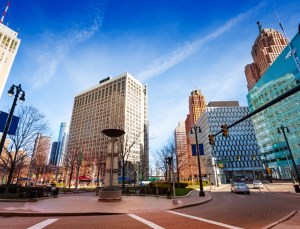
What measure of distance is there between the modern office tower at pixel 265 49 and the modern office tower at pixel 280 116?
63332mm

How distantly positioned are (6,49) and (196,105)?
159743 millimetres

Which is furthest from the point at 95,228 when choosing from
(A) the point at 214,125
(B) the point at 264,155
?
(A) the point at 214,125

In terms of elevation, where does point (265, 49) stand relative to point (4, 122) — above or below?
above

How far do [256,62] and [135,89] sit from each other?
11101cm

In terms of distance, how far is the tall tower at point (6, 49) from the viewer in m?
104

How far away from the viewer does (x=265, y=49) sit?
147 meters

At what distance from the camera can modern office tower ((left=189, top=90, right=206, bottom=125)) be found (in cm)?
18236

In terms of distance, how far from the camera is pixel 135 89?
520ft

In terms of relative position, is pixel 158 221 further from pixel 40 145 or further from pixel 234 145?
pixel 234 145

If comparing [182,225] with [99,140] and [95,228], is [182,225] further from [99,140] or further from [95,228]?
[99,140]

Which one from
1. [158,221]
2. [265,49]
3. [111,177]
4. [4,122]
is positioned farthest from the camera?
[265,49]

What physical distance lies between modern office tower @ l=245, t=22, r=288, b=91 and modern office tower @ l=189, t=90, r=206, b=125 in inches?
1989

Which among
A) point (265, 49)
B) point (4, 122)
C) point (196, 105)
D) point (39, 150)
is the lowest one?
point (4, 122)

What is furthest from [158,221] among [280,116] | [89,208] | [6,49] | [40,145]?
[6,49]
